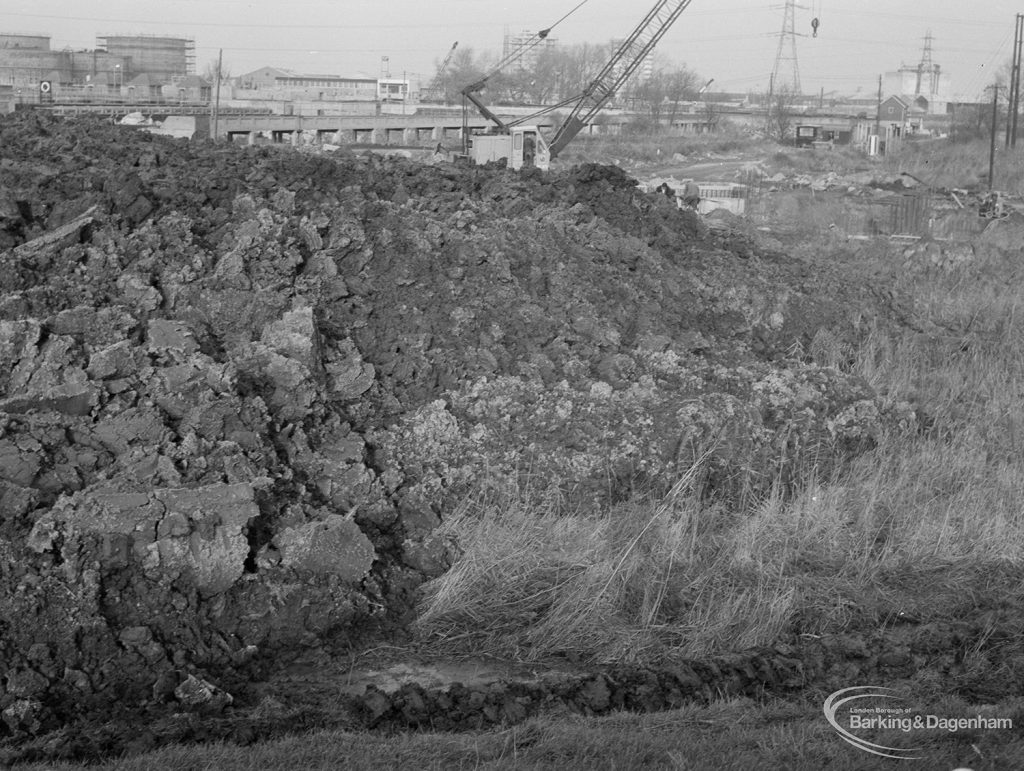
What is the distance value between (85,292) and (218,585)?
219cm

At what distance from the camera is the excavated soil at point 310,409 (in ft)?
15.9

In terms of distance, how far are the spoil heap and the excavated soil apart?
0.02m

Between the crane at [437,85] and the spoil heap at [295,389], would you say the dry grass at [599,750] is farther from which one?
the crane at [437,85]

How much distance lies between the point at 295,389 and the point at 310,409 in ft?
0.45

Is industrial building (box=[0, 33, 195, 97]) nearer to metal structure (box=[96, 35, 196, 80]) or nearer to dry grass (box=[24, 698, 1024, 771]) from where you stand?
metal structure (box=[96, 35, 196, 80])

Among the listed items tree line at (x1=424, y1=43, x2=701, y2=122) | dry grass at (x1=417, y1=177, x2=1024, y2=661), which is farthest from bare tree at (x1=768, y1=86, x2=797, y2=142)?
dry grass at (x1=417, y1=177, x2=1024, y2=661)

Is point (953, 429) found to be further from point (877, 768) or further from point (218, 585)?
point (218, 585)

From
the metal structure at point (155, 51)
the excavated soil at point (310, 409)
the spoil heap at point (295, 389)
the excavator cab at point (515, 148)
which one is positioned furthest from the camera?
the metal structure at point (155, 51)

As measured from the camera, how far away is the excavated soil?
4840 mm

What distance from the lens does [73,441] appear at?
17.9ft

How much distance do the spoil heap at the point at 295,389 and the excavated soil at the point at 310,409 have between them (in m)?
0.02

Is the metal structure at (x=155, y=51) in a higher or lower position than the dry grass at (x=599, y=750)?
higher

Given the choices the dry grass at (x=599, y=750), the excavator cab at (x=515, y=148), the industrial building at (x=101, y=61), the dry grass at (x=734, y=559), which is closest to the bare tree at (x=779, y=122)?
the industrial building at (x=101, y=61)

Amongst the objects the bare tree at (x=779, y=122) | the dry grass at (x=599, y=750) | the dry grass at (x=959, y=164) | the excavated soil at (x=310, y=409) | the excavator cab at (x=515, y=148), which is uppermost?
the bare tree at (x=779, y=122)
